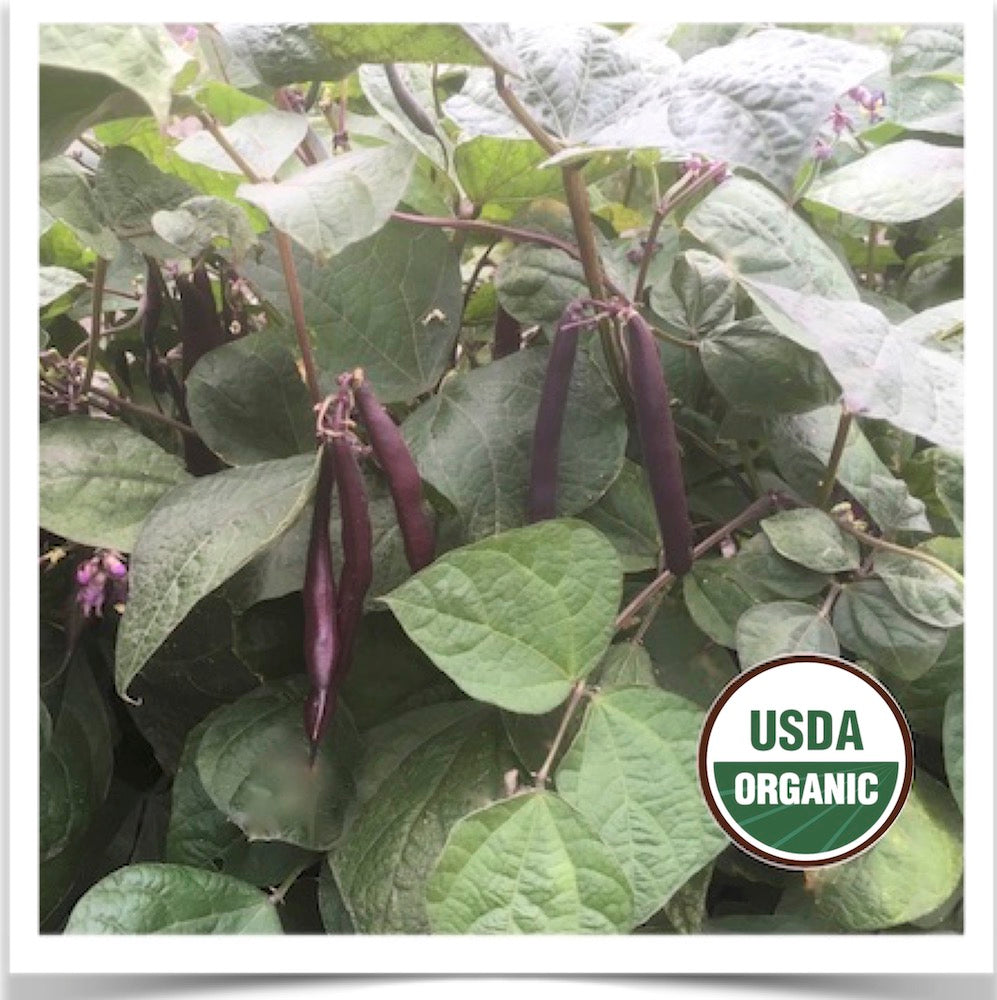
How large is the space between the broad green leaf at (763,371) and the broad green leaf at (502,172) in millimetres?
69

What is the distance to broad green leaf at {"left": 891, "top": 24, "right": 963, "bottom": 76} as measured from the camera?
0.34 metres

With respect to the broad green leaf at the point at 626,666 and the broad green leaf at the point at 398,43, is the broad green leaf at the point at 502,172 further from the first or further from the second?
the broad green leaf at the point at 626,666

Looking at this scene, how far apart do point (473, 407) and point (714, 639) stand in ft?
0.31

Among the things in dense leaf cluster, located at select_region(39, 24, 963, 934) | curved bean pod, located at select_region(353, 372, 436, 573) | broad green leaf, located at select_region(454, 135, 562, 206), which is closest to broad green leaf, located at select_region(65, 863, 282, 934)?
dense leaf cluster, located at select_region(39, 24, 963, 934)

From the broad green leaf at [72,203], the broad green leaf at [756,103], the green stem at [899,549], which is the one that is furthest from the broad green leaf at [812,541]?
the broad green leaf at [72,203]

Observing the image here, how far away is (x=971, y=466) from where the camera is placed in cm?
33

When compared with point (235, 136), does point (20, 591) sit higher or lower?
lower

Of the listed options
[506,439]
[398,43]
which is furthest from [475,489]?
[398,43]

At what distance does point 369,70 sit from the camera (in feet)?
1.15

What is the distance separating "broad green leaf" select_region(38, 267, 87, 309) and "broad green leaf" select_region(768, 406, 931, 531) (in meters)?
0.21

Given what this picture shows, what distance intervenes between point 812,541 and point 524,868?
0.40ft

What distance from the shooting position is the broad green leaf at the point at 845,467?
0.35 metres

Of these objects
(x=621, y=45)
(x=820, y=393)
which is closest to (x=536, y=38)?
(x=621, y=45)

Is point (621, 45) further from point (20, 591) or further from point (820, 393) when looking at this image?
point (20, 591)
